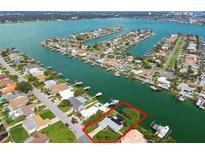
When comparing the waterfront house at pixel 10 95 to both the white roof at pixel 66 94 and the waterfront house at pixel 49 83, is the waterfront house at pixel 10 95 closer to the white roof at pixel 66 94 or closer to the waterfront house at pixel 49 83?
the waterfront house at pixel 49 83

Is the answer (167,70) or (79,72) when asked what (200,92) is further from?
(79,72)

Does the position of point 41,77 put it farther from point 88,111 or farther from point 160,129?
point 160,129

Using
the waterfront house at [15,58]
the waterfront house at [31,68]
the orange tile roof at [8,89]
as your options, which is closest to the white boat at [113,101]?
the orange tile roof at [8,89]

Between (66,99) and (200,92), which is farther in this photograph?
(200,92)

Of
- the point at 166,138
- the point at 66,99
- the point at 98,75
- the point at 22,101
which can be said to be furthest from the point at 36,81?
the point at 166,138

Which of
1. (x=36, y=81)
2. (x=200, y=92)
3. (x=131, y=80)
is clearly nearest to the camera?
(x=200, y=92)

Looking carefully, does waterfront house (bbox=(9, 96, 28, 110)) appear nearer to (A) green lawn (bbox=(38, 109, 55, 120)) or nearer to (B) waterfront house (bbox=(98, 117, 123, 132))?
(A) green lawn (bbox=(38, 109, 55, 120))
